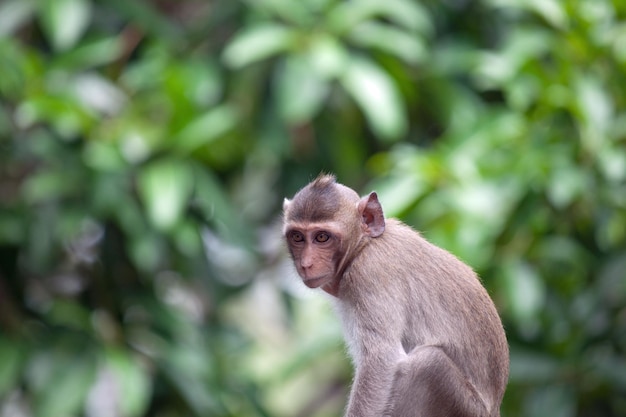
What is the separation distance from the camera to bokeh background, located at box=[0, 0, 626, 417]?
7.63 metres

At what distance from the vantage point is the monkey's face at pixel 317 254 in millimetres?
5344

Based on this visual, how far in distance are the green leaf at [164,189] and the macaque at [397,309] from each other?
7.31 feet

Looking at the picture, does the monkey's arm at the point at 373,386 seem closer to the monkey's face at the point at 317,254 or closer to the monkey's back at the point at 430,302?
the monkey's back at the point at 430,302

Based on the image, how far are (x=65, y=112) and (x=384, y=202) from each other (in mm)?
2268

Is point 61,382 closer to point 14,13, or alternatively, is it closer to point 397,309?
point 14,13

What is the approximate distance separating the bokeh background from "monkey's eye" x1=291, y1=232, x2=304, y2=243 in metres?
1.84

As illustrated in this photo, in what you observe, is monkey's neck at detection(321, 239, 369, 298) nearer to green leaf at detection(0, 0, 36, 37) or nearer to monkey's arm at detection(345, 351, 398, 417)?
monkey's arm at detection(345, 351, 398, 417)

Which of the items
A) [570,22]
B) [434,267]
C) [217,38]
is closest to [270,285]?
[217,38]

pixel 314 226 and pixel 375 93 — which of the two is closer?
pixel 314 226

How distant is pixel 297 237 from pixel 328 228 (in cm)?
19

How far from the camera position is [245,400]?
8766 mm

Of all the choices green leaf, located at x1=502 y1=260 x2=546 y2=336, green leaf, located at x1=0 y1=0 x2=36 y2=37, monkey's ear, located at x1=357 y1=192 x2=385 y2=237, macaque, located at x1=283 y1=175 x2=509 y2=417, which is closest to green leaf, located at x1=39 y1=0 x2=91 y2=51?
green leaf, located at x1=0 y1=0 x2=36 y2=37

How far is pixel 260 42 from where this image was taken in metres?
8.09

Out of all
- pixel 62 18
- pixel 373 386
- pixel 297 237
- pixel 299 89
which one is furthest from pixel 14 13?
pixel 373 386
